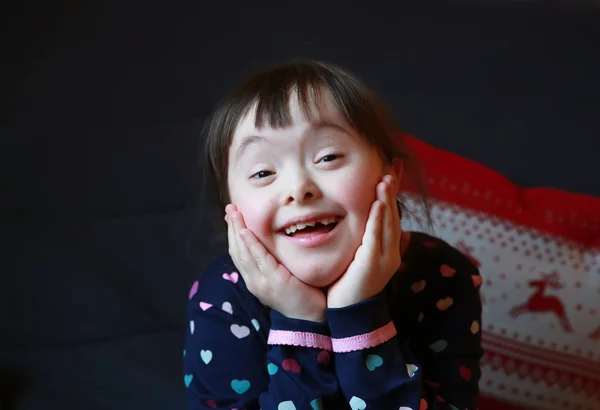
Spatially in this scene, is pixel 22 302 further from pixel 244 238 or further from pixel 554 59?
pixel 554 59

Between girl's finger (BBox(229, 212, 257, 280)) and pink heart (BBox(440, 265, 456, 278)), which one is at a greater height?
girl's finger (BBox(229, 212, 257, 280))

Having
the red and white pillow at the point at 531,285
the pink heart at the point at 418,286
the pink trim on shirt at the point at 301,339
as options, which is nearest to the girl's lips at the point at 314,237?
the pink trim on shirt at the point at 301,339

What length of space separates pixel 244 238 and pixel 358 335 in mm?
161

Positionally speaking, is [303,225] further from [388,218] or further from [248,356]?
[248,356]

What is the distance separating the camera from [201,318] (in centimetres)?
90

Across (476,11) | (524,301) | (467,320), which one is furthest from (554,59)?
(467,320)

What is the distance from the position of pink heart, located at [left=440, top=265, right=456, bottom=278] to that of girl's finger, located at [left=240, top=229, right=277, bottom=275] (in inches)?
10.6

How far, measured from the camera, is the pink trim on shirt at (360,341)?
771 millimetres

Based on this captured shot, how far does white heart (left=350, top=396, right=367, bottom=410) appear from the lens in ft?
2.53

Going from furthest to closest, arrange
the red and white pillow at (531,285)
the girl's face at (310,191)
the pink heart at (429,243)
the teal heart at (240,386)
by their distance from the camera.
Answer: the red and white pillow at (531,285), the pink heart at (429,243), the teal heart at (240,386), the girl's face at (310,191)

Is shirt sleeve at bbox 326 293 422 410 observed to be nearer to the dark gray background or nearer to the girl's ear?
the girl's ear

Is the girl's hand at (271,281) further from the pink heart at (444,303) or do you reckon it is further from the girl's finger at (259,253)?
the pink heart at (444,303)

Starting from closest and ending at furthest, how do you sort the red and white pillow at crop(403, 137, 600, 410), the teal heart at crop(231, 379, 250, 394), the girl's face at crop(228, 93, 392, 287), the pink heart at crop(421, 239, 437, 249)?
the girl's face at crop(228, 93, 392, 287)
the teal heart at crop(231, 379, 250, 394)
the pink heart at crop(421, 239, 437, 249)
the red and white pillow at crop(403, 137, 600, 410)

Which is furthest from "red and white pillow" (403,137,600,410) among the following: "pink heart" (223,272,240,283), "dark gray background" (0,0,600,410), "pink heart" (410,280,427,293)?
"pink heart" (223,272,240,283)
